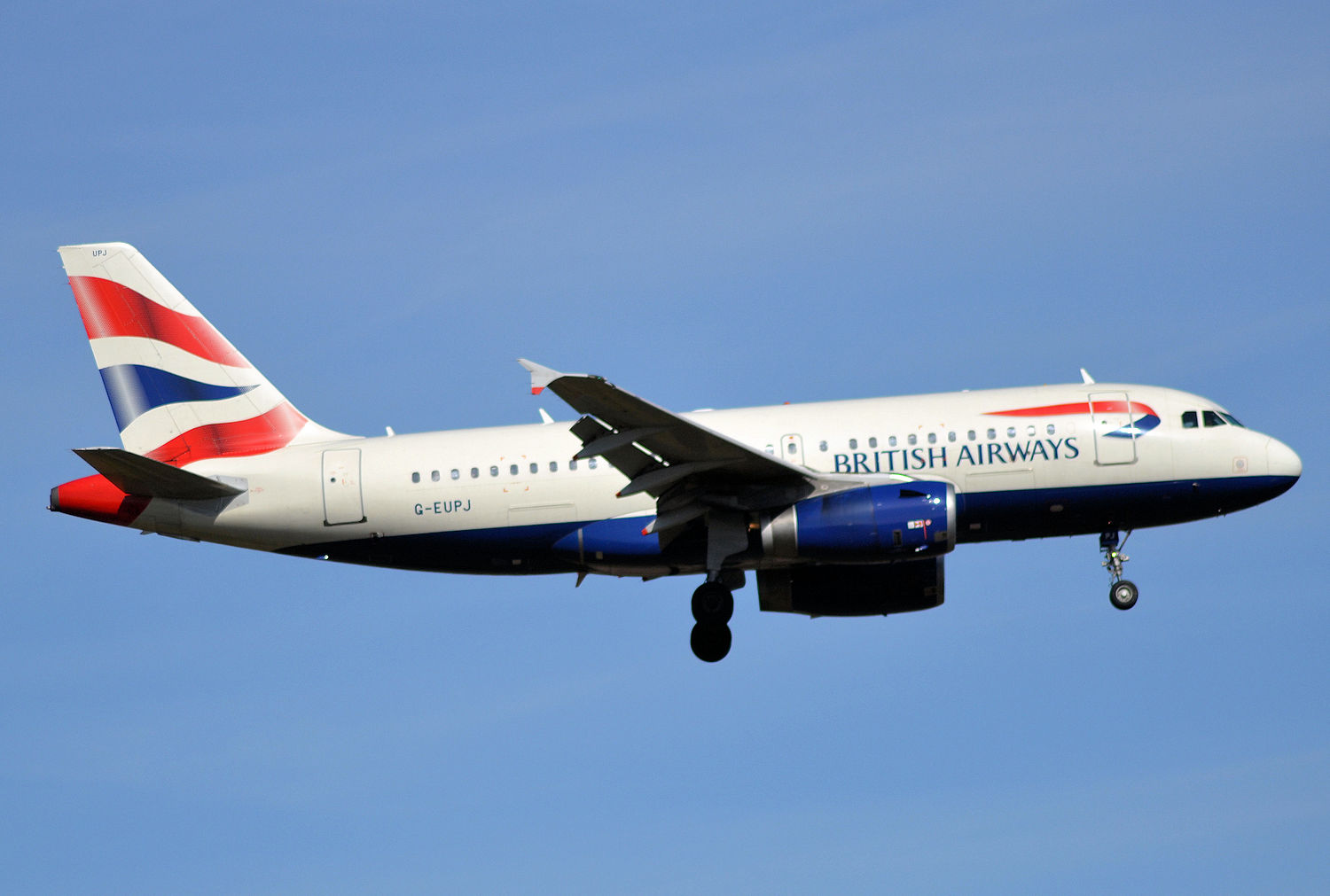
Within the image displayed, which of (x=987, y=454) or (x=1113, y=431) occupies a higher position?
(x=1113, y=431)

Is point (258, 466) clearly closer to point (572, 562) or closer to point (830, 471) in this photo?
point (572, 562)

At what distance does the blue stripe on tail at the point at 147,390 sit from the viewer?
37.0 m

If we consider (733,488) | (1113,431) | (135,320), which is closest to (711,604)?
(733,488)

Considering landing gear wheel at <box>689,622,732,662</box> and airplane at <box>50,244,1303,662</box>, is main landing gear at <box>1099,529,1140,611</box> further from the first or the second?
landing gear wheel at <box>689,622,732,662</box>

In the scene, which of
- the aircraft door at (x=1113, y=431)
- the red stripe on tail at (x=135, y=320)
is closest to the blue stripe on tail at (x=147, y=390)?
the red stripe on tail at (x=135, y=320)

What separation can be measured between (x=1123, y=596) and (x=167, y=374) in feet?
71.3

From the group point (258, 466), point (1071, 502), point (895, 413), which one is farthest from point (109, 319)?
point (1071, 502)

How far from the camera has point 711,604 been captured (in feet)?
115

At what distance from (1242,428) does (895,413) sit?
7471 mm

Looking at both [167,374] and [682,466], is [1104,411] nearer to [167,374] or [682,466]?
[682,466]

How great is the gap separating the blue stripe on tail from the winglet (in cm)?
1126

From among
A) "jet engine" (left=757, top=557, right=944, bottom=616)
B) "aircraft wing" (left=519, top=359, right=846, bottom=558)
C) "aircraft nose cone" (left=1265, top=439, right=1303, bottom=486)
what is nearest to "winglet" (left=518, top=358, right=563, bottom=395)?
"aircraft wing" (left=519, top=359, right=846, bottom=558)

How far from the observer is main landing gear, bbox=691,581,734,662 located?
115 ft

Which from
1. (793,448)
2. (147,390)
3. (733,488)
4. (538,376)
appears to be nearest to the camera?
(538,376)
